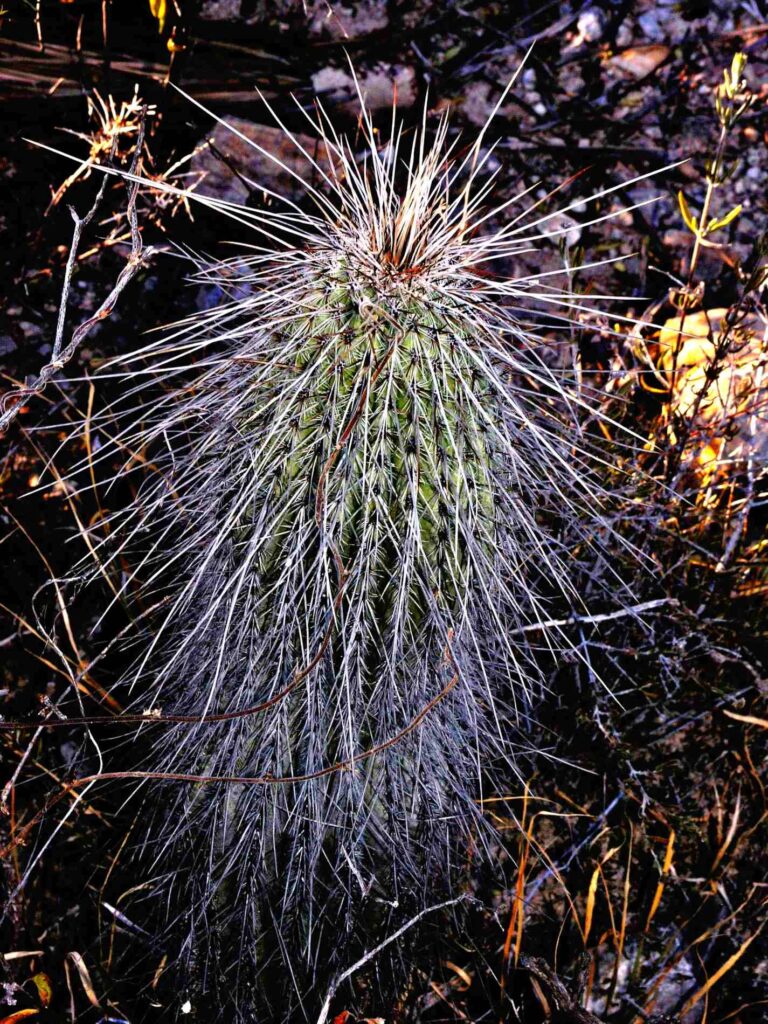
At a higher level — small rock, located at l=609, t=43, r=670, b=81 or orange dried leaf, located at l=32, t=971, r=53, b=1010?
small rock, located at l=609, t=43, r=670, b=81

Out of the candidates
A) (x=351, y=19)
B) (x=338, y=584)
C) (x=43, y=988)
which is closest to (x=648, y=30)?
(x=351, y=19)

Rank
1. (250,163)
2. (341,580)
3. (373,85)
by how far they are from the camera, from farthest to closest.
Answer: (373,85), (250,163), (341,580)

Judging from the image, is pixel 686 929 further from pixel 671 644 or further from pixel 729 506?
pixel 729 506

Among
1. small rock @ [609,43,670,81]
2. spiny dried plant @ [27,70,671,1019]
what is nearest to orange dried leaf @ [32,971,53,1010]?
spiny dried plant @ [27,70,671,1019]

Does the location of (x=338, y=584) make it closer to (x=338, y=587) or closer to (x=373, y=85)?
(x=338, y=587)

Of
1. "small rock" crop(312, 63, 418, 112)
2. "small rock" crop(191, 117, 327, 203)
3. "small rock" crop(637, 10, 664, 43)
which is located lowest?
"small rock" crop(191, 117, 327, 203)

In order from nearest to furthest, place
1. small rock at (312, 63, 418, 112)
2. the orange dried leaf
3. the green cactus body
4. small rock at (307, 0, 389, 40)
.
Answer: the green cactus body
the orange dried leaf
small rock at (312, 63, 418, 112)
small rock at (307, 0, 389, 40)

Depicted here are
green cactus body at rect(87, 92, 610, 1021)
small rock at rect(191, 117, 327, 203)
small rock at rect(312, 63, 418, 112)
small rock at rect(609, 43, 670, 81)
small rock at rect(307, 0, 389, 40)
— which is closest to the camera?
green cactus body at rect(87, 92, 610, 1021)

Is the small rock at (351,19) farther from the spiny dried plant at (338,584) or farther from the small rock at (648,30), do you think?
the spiny dried plant at (338,584)

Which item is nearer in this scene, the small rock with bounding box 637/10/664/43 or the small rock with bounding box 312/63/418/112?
the small rock with bounding box 312/63/418/112

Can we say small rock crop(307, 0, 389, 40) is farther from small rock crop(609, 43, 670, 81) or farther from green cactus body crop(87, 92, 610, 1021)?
green cactus body crop(87, 92, 610, 1021)
